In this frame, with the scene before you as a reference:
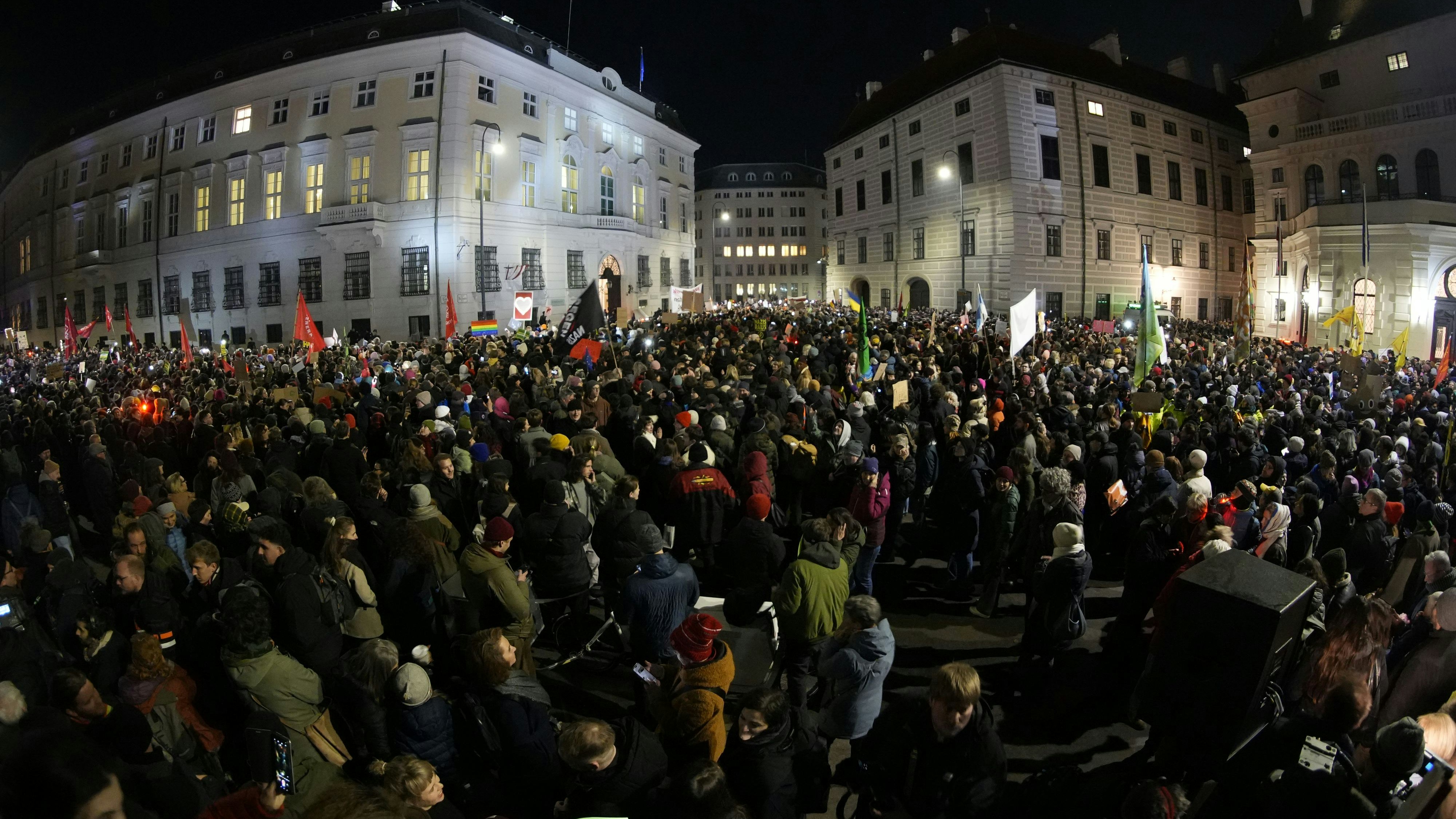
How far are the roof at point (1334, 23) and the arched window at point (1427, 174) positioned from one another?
5.93 m

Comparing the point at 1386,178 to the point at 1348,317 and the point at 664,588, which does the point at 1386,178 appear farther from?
the point at 664,588

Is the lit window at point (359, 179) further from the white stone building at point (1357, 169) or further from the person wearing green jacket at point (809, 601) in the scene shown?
the white stone building at point (1357, 169)

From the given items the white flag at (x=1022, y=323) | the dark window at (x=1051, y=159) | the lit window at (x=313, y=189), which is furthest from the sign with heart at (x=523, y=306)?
the dark window at (x=1051, y=159)

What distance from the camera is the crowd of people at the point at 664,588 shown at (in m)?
3.18

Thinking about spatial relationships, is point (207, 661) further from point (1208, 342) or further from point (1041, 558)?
point (1208, 342)

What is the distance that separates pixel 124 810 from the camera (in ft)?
8.39

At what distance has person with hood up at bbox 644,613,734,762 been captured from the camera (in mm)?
3408

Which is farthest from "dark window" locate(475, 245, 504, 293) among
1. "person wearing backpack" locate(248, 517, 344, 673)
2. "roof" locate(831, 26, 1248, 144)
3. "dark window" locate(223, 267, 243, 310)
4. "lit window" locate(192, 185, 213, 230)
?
"person wearing backpack" locate(248, 517, 344, 673)

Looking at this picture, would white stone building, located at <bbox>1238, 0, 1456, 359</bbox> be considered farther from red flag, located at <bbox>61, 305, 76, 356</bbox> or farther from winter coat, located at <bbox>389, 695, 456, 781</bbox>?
red flag, located at <bbox>61, 305, 76, 356</bbox>

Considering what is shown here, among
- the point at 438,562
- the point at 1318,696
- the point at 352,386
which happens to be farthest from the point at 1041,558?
the point at 352,386

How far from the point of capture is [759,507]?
5.54m

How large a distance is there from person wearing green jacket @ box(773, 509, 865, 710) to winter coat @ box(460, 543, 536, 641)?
70.5 inches

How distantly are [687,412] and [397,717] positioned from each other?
5.83 m

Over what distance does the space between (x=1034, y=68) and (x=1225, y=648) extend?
38809mm
